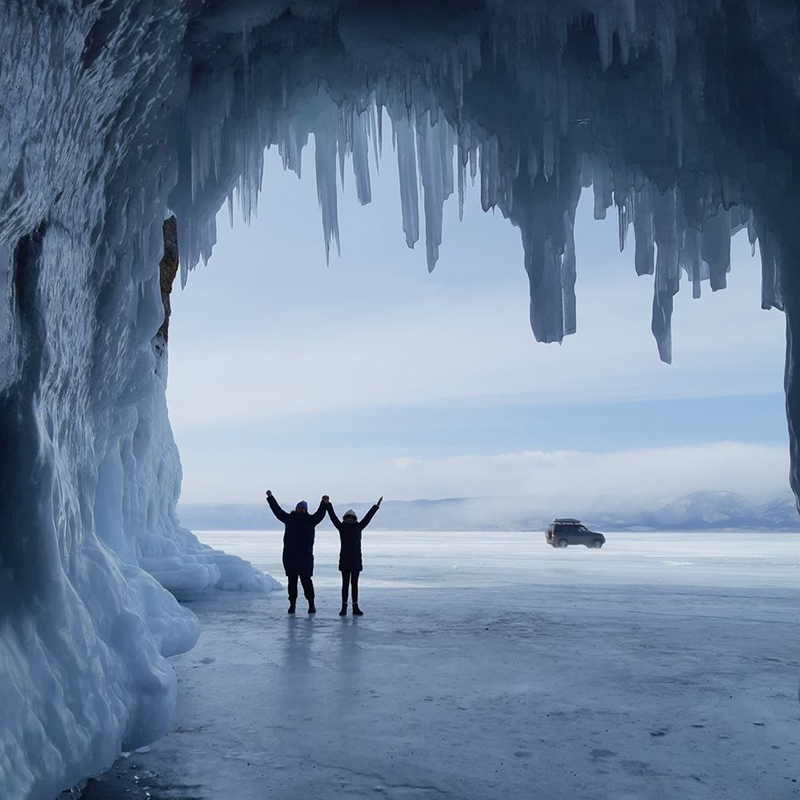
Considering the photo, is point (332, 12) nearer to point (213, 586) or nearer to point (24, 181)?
point (24, 181)

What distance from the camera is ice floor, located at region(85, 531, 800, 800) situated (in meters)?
3.90

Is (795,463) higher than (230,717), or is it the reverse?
(795,463)

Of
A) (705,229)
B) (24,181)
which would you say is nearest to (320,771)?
(24,181)

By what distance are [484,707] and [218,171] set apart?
6.26m

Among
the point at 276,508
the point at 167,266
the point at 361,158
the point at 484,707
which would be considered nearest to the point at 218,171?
the point at 361,158

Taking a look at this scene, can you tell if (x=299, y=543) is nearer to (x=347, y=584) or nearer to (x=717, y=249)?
(x=347, y=584)

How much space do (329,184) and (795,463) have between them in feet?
22.9

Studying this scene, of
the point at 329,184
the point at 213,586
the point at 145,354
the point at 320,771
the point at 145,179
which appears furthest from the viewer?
the point at 213,586

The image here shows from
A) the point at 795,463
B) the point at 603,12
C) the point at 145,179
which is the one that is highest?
the point at 603,12

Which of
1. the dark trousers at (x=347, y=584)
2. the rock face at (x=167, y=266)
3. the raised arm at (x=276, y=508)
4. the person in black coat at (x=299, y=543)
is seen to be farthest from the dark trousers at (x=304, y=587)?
the rock face at (x=167, y=266)

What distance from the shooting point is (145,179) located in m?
6.70

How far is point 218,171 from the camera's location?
28.0 feet

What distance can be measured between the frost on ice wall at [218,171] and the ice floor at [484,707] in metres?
0.64

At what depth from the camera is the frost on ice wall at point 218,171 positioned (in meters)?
4.16
